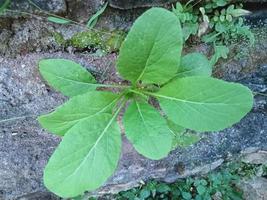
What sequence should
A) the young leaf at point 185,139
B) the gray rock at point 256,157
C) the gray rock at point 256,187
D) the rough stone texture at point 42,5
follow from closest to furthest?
the rough stone texture at point 42,5
the young leaf at point 185,139
the gray rock at point 256,157
the gray rock at point 256,187

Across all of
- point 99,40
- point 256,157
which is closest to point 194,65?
point 99,40

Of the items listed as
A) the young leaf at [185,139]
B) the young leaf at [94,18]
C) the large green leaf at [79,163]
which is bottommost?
the young leaf at [185,139]

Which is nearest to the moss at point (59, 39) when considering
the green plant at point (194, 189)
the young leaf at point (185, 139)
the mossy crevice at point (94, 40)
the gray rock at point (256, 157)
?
the mossy crevice at point (94, 40)

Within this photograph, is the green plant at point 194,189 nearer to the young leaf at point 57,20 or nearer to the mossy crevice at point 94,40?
the mossy crevice at point 94,40

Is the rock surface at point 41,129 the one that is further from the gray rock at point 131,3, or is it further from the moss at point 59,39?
the gray rock at point 131,3

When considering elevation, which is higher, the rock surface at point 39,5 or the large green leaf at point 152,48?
the rock surface at point 39,5

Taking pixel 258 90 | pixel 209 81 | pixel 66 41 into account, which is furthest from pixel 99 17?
pixel 258 90

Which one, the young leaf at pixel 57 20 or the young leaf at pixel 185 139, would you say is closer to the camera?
the young leaf at pixel 57 20

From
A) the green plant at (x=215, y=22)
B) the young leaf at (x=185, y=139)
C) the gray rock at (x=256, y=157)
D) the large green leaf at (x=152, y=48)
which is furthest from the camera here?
the gray rock at (x=256, y=157)

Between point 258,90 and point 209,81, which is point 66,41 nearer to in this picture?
point 209,81
